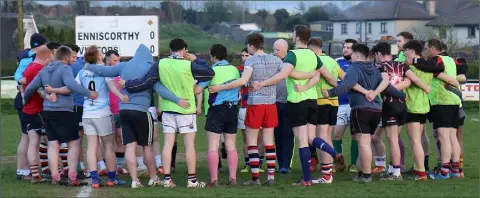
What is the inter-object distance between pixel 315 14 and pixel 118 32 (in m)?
44.9

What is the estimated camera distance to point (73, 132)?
12.3 m

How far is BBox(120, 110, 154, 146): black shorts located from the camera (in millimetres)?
11852

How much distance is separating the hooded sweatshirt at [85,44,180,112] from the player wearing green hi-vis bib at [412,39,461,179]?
3875 mm

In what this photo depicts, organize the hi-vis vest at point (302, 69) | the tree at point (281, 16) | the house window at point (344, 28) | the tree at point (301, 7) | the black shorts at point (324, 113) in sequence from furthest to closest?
the tree at point (301, 7) < the house window at point (344, 28) < the tree at point (281, 16) < the black shorts at point (324, 113) < the hi-vis vest at point (302, 69)

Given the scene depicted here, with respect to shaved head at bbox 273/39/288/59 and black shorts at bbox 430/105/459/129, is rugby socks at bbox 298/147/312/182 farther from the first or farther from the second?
black shorts at bbox 430/105/459/129

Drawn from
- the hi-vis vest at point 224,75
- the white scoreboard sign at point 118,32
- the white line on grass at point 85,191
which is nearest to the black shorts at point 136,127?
the white line on grass at point 85,191

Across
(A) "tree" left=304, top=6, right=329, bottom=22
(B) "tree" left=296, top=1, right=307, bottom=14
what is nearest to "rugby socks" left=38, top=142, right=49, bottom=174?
(B) "tree" left=296, top=1, right=307, bottom=14

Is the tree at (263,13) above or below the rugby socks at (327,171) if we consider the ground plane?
above

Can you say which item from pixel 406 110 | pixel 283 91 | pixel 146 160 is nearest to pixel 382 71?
pixel 406 110

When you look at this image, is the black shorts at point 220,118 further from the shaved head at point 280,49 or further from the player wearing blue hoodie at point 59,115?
the player wearing blue hoodie at point 59,115

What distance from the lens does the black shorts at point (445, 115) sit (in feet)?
42.5

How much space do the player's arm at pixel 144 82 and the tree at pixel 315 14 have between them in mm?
60673

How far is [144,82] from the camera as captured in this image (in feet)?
38.4

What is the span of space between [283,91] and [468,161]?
4.21 metres
